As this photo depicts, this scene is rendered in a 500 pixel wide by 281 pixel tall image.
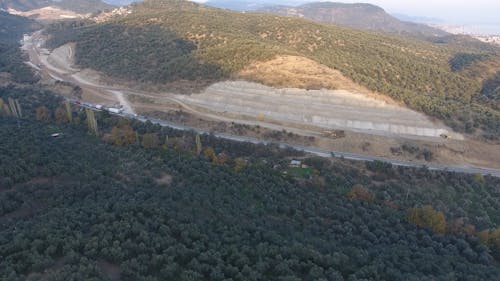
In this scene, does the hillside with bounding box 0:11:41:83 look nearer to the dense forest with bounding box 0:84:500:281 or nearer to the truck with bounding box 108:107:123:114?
the truck with bounding box 108:107:123:114

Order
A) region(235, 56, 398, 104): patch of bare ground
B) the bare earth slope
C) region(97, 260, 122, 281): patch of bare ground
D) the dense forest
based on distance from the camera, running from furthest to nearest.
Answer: region(235, 56, 398, 104): patch of bare ground, the bare earth slope, the dense forest, region(97, 260, 122, 281): patch of bare ground

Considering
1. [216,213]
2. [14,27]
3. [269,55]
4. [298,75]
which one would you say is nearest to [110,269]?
[216,213]

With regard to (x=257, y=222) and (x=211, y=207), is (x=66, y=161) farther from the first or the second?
(x=257, y=222)

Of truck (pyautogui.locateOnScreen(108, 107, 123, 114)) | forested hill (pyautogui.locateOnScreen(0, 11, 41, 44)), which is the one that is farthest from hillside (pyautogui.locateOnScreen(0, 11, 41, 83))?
truck (pyautogui.locateOnScreen(108, 107, 123, 114))

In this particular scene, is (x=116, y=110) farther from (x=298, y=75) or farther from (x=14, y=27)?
(x=14, y=27)

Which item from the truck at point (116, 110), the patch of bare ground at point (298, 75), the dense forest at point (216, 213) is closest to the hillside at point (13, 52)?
the truck at point (116, 110)

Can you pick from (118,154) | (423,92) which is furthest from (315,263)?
(423,92)

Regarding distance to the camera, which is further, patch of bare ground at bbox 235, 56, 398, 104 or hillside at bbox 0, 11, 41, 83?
hillside at bbox 0, 11, 41, 83
